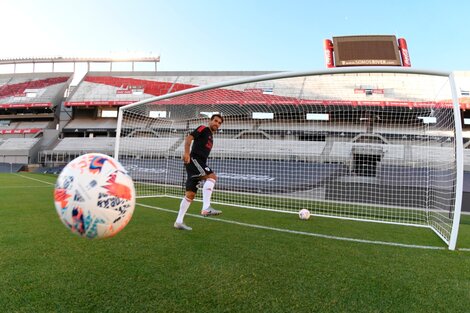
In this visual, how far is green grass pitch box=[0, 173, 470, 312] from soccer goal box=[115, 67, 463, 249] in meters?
2.23

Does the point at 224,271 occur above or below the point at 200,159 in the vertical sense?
below

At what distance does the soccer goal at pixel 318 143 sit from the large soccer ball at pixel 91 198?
12.7 feet

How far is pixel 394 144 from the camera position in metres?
9.80

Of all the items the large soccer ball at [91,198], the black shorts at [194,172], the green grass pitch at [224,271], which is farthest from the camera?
the black shorts at [194,172]

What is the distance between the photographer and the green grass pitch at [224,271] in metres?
2.23

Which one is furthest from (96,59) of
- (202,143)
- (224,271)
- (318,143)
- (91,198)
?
(224,271)

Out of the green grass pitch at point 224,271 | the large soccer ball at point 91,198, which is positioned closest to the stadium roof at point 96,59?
the green grass pitch at point 224,271

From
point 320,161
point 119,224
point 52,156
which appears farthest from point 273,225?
point 52,156

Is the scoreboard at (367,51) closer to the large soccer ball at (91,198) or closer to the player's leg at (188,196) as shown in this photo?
the player's leg at (188,196)

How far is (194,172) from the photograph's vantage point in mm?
5160

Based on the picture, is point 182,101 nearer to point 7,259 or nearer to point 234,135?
point 234,135

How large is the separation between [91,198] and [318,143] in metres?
9.41

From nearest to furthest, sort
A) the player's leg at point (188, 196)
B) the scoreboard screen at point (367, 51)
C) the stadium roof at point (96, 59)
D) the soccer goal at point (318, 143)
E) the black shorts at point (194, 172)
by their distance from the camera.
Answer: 1. the player's leg at point (188, 196)
2. the black shorts at point (194, 172)
3. the soccer goal at point (318, 143)
4. the scoreboard screen at point (367, 51)
5. the stadium roof at point (96, 59)

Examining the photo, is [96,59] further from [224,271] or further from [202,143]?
[224,271]
